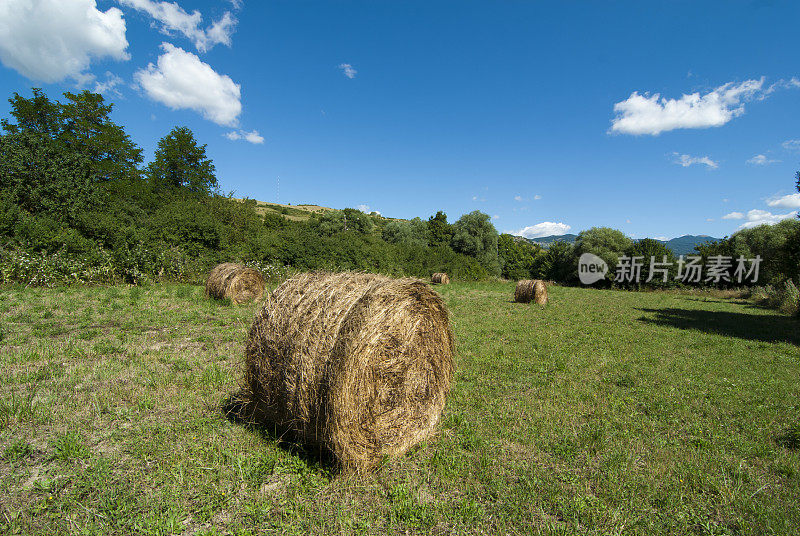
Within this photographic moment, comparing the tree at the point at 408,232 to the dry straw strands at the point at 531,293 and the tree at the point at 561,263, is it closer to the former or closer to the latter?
the tree at the point at 561,263

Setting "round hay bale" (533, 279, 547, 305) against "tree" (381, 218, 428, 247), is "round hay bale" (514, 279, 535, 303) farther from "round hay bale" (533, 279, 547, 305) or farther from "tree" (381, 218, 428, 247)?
"tree" (381, 218, 428, 247)

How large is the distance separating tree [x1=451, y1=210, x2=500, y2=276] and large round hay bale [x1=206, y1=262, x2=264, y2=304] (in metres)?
40.0

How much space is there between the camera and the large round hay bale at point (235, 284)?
12469mm

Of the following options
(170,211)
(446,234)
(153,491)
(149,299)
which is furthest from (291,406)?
(446,234)

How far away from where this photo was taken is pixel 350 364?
11.4ft

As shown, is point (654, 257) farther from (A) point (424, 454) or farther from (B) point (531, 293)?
(A) point (424, 454)

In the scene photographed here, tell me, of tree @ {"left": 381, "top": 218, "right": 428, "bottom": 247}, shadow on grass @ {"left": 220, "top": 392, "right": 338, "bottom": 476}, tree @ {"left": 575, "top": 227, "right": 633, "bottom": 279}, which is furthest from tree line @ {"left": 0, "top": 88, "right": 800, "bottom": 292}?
tree @ {"left": 381, "top": 218, "right": 428, "bottom": 247}

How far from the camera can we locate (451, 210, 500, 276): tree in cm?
5016

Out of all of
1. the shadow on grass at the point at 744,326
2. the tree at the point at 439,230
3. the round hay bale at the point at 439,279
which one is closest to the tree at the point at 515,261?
the tree at the point at 439,230

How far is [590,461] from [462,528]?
6.55ft

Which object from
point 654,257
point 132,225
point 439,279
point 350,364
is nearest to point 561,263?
point 654,257

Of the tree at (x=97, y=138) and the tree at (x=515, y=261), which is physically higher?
the tree at (x=97, y=138)

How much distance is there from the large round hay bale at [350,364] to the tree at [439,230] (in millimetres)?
54756

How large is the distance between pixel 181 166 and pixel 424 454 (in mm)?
40082
